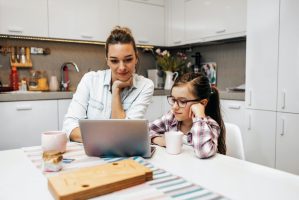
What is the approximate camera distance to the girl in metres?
1.12

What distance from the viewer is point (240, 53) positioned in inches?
123

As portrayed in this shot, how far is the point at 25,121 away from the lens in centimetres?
252

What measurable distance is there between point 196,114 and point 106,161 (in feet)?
1.44

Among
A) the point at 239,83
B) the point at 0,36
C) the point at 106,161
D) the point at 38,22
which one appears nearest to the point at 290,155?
the point at 239,83

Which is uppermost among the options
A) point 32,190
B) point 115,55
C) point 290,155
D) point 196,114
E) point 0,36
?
point 0,36

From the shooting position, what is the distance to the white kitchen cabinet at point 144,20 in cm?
332

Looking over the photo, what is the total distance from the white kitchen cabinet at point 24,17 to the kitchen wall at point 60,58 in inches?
11.7

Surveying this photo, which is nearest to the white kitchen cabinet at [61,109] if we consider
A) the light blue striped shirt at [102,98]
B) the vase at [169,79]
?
the light blue striped shirt at [102,98]

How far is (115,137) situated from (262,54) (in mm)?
1712

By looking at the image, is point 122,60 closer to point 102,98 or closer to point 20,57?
point 102,98

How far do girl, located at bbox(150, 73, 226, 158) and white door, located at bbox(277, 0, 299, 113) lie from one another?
992mm

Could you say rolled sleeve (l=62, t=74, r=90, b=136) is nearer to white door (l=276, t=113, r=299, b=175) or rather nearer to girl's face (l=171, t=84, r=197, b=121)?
girl's face (l=171, t=84, r=197, b=121)

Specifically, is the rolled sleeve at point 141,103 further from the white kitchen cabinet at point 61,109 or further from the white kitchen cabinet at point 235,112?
the white kitchen cabinet at point 61,109

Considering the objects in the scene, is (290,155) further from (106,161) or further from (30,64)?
(30,64)
